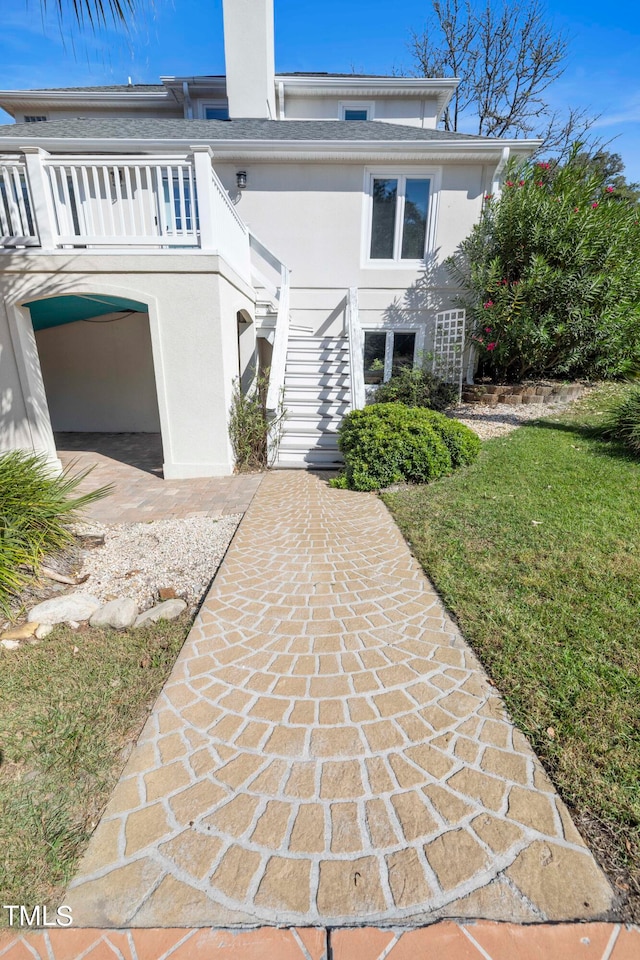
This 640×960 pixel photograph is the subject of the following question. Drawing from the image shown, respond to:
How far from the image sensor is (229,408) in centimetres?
668

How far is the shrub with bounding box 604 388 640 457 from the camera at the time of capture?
21.0 ft

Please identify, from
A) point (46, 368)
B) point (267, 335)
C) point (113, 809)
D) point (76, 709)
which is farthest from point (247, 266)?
point (113, 809)

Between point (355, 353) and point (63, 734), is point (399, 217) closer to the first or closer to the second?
point (355, 353)

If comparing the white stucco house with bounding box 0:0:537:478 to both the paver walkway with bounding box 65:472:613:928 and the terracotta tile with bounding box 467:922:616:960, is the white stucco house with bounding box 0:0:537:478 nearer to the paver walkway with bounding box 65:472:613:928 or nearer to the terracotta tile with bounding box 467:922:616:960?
the paver walkway with bounding box 65:472:613:928

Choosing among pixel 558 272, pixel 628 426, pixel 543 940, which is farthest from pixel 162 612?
pixel 558 272

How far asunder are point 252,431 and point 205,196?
3.25 m

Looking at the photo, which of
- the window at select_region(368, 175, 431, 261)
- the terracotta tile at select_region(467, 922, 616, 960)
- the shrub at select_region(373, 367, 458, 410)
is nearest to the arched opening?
the shrub at select_region(373, 367, 458, 410)

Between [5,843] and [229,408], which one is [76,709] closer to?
[5,843]

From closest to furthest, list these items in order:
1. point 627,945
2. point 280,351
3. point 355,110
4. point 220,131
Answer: point 627,945 → point 280,351 → point 220,131 → point 355,110

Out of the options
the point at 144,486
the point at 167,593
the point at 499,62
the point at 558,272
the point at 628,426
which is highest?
the point at 499,62

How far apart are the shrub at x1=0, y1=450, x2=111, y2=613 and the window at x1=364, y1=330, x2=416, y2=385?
7.81 metres

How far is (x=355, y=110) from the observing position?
12.5 metres

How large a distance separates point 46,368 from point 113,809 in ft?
32.3

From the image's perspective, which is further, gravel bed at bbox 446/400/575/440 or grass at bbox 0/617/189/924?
gravel bed at bbox 446/400/575/440
